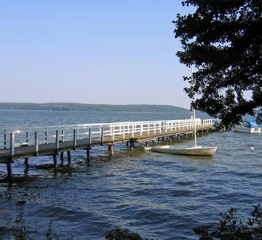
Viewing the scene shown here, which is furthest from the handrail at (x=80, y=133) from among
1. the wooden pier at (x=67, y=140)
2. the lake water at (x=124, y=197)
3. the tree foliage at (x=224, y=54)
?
the tree foliage at (x=224, y=54)

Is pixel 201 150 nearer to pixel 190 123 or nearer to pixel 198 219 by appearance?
pixel 198 219

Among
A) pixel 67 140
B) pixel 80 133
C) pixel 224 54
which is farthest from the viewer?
pixel 67 140

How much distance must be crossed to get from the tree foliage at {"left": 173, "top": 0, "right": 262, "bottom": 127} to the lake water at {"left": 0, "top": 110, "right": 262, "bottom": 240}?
414 cm

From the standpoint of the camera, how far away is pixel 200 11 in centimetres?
660

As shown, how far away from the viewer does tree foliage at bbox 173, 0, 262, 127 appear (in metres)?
6.38

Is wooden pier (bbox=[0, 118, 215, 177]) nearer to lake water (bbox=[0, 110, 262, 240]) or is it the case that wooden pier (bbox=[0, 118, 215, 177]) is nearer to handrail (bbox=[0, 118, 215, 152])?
handrail (bbox=[0, 118, 215, 152])

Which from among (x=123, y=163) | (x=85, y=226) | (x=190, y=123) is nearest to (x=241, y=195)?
(x=85, y=226)

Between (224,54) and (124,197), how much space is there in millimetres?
8293

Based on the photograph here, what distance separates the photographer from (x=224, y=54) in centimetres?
664

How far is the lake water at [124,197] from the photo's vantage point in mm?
10156

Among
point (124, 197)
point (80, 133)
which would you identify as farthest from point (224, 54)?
point (80, 133)

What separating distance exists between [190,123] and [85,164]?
25887 mm

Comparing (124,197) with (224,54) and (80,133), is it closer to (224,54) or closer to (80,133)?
(224,54)

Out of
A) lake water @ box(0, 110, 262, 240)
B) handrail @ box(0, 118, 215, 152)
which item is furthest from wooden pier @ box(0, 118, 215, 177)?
lake water @ box(0, 110, 262, 240)
